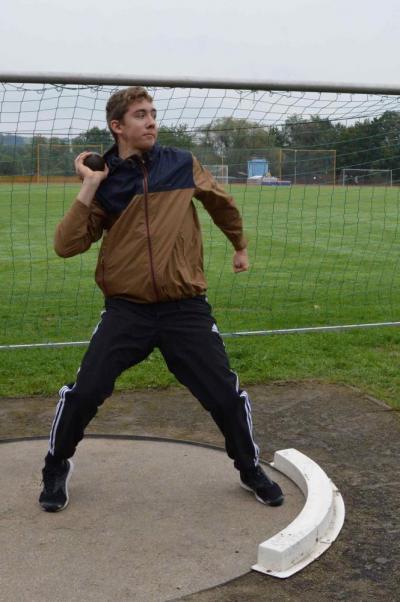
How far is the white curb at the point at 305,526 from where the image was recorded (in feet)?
13.3

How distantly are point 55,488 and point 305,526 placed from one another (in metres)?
1.35

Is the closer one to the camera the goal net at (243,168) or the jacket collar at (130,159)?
the jacket collar at (130,159)

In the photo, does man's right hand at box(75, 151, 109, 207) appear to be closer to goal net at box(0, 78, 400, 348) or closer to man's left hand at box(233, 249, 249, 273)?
man's left hand at box(233, 249, 249, 273)

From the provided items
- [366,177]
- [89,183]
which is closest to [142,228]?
[89,183]

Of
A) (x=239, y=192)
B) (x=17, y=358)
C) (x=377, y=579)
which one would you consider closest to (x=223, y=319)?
(x=239, y=192)

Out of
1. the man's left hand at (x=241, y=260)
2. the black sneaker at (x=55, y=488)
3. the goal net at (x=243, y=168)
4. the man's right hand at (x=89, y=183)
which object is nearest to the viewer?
the man's right hand at (x=89, y=183)

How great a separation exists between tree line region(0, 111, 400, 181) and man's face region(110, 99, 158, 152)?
3.09 meters

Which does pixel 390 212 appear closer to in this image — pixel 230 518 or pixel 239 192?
pixel 239 192

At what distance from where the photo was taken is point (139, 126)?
179 inches

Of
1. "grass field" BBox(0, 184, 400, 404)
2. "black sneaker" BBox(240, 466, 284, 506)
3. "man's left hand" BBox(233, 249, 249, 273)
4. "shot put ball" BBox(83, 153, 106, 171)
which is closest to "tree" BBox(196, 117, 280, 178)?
"grass field" BBox(0, 184, 400, 404)

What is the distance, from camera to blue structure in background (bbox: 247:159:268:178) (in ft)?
28.0

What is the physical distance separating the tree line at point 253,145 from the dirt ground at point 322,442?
2.25 meters

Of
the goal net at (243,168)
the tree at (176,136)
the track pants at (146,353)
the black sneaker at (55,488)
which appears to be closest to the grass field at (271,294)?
the goal net at (243,168)

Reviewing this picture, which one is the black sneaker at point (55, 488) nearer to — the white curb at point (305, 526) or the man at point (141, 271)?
the man at point (141, 271)
